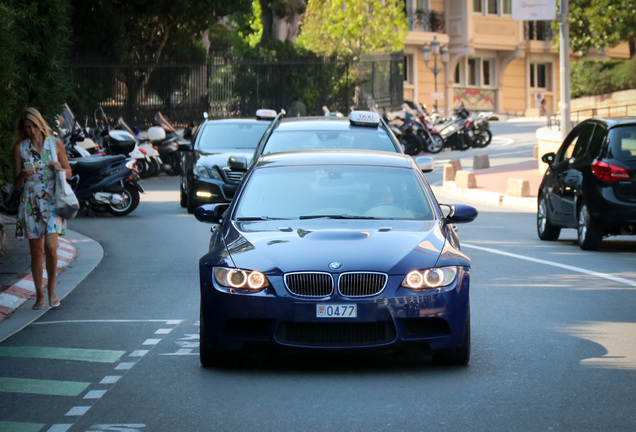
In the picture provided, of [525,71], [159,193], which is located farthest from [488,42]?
[159,193]

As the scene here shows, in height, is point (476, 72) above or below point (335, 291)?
above

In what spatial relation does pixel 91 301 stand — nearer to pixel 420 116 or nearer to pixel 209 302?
pixel 209 302

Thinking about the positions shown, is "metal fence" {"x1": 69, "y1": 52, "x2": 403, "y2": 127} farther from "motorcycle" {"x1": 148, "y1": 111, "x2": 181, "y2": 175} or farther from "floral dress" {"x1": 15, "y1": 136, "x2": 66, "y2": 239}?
"floral dress" {"x1": 15, "y1": 136, "x2": 66, "y2": 239}

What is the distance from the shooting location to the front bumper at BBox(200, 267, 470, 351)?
756 cm

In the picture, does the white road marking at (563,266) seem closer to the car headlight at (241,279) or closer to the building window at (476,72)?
the car headlight at (241,279)

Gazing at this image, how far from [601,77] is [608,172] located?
139ft

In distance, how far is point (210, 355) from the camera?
26.2ft

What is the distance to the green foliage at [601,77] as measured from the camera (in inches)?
2141

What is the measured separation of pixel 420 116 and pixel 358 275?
1338 inches

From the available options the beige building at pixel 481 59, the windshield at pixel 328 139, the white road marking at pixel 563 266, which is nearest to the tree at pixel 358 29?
the beige building at pixel 481 59

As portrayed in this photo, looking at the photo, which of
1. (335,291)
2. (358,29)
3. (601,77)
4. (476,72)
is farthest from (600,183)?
(476,72)

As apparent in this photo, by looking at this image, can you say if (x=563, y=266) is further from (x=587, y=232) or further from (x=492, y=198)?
(x=492, y=198)

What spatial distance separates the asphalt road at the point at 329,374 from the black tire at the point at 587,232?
7.67ft

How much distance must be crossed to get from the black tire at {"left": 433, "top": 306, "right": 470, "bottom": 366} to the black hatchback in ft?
24.6
